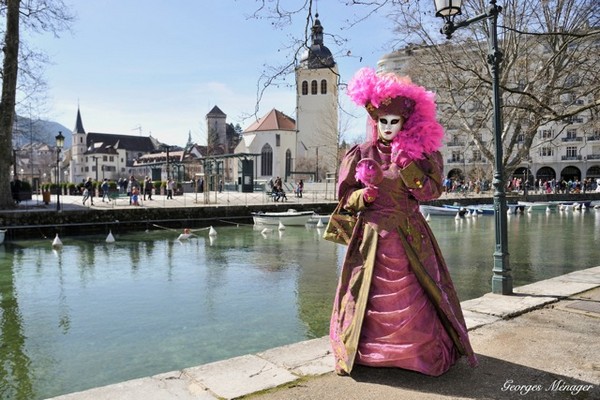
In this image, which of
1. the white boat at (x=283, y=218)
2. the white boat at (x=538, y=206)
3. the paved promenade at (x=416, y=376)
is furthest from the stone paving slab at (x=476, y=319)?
the white boat at (x=538, y=206)

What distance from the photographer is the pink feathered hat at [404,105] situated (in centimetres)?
367

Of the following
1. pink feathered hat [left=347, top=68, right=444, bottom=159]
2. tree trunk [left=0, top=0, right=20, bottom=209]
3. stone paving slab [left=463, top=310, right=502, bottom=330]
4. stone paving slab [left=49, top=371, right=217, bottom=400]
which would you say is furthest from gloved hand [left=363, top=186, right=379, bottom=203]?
tree trunk [left=0, top=0, right=20, bottom=209]

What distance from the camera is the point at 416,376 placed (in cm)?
345

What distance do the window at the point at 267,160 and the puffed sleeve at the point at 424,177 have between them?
2647 inches

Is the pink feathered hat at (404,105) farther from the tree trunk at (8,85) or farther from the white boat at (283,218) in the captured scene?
the tree trunk at (8,85)

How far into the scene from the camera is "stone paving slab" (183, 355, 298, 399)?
131 inches

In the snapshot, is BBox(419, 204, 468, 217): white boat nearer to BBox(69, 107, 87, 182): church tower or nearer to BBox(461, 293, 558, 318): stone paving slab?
BBox(461, 293, 558, 318): stone paving slab

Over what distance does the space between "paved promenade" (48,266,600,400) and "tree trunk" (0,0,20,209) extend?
21028 millimetres

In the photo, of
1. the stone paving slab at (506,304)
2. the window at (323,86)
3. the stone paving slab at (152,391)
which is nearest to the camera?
the stone paving slab at (152,391)

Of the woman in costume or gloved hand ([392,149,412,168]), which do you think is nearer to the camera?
the woman in costume

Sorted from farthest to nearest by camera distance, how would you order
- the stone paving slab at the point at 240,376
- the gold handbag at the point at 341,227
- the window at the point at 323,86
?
the window at the point at 323,86
the gold handbag at the point at 341,227
the stone paving slab at the point at 240,376

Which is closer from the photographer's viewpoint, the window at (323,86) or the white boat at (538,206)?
the white boat at (538,206)

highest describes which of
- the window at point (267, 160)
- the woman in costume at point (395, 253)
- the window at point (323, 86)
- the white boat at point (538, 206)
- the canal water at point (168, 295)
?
the window at point (323, 86)

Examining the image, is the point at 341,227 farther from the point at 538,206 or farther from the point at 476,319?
the point at 538,206
